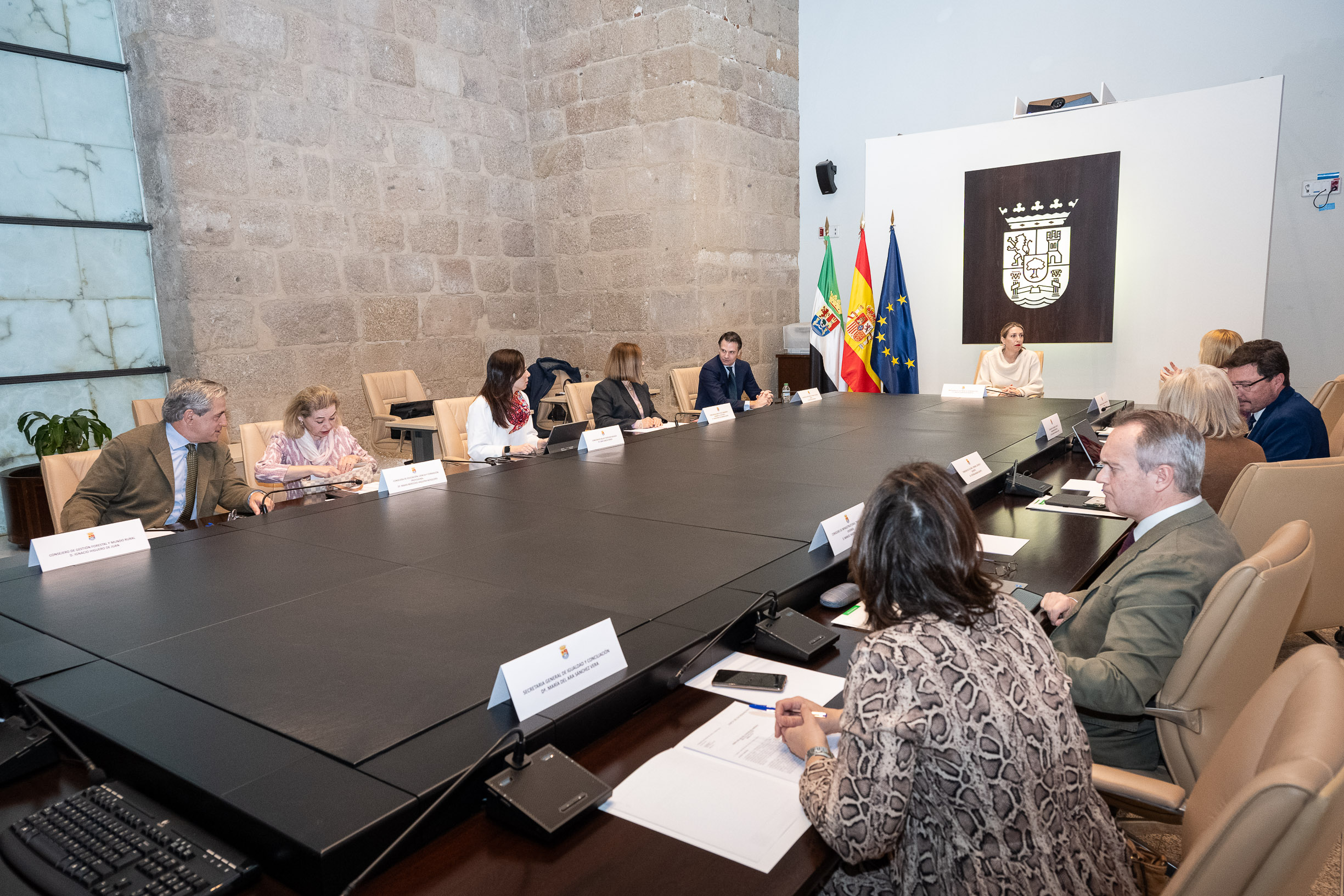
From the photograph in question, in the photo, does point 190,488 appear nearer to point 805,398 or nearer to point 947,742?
point 947,742

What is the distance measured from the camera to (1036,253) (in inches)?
239

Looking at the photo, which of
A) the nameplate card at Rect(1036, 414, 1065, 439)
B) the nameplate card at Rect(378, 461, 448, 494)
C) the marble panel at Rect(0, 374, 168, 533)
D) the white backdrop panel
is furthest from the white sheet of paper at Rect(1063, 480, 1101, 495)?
the marble panel at Rect(0, 374, 168, 533)

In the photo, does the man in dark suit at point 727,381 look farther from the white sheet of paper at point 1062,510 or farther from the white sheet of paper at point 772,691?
the white sheet of paper at point 772,691

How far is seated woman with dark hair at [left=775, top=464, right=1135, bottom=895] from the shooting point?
1.00 m

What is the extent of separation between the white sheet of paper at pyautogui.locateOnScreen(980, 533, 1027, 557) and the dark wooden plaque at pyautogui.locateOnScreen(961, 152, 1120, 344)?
4.31 meters

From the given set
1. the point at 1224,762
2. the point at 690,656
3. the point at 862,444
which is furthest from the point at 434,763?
the point at 862,444

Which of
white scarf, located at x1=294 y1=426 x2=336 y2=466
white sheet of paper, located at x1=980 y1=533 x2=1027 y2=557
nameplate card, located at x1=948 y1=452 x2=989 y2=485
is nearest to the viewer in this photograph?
white sheet of paper, located at x1=980 y1=533 x2=1027 y2=557

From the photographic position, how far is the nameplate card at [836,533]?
6.61 feet

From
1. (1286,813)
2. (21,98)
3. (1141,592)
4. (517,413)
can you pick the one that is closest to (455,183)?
(21,98)

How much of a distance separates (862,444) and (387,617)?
231cm

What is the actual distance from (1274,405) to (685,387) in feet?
11.5

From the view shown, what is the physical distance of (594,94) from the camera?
685 cm

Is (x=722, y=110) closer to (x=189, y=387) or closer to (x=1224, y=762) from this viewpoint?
(x=189, y=387)

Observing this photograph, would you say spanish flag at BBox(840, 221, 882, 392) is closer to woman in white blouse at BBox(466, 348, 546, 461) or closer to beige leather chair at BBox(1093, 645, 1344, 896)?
woman in white blouse at BBox(466, 348, 546, 461)
